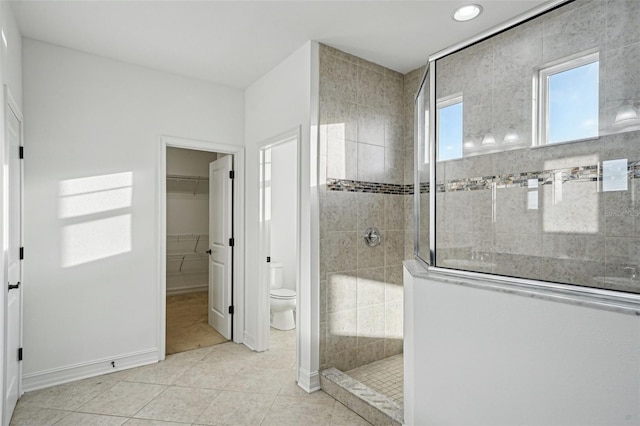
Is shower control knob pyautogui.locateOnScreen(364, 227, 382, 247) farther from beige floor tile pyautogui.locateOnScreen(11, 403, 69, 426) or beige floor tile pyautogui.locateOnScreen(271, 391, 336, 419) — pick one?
beige floor tile pyautogui.locateOnScreen(11, 403, 69, 426)

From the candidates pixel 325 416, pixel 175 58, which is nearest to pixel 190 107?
pixel 175 58

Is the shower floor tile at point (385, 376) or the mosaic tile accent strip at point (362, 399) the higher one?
the mosaic tile accent strip at point (362, 399)

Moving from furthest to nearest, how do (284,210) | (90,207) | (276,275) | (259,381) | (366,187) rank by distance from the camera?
1. (284,210)
2. (276,275)
3. (366,187)
4. (90,207)
5. (259,381)

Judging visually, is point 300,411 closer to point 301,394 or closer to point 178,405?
point 301,394

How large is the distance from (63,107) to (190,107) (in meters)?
1.04

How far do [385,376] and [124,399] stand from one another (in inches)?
78.5

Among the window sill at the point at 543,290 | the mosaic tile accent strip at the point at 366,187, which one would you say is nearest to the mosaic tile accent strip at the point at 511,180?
the mosaic tile accent strip at the point at 366,187

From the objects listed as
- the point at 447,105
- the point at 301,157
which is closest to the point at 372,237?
the point at 301,157

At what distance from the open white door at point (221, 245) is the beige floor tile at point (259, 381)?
88 cm

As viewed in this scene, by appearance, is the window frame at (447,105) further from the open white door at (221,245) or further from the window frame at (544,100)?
the open white door at (221,245)

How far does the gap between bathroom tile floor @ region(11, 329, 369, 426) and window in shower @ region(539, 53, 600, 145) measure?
7.41 ft

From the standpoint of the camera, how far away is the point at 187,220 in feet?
19.7

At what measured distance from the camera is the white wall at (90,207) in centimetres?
277

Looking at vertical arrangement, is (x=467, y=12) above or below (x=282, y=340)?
above
